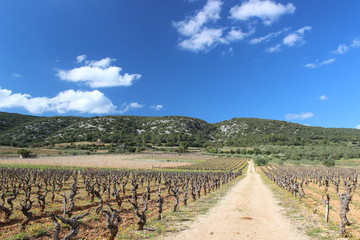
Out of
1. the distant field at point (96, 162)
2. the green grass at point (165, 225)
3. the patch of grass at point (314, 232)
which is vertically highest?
the patch of grass at point (314, 232)

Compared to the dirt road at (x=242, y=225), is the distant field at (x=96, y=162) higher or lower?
lower

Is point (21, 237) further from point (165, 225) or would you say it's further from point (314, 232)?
point (314, 232)

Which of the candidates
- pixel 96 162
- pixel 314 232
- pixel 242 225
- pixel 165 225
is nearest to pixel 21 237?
pixel 165 225

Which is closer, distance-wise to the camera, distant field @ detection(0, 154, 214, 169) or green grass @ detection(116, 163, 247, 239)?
green grass @ detection(116, 163, 247, 239)

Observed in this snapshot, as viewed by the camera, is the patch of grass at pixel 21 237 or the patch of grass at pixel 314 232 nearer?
the patch of grass at pixel 21 237

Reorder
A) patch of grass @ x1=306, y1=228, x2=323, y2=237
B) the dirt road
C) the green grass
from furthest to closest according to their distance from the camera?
patch of grass @ x1=306, y1=228, x2=323, y2=237 → the dirt road → the green grass

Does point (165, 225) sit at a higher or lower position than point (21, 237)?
lower

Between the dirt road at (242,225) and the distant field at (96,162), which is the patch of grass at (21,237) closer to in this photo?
the dirt road at (242,225)

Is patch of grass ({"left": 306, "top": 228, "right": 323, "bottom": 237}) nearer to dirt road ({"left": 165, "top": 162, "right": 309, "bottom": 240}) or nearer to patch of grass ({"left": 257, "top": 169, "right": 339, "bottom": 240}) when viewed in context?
patch of grass ({"left": 257, "top": 169, "right": 339, "bottom": 240})

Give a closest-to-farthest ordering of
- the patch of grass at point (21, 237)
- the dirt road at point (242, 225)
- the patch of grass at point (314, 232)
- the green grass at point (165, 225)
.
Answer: the patch of grass at point (21, 237)
the green grass at point (165, 225)
the dirt road at point (242, 225)
the patch of grass at point (314, 232)

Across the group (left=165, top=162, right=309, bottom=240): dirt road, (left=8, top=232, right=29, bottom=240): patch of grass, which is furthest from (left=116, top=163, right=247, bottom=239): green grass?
(left=8, top=232, right=29, bottom=240): patch of grass

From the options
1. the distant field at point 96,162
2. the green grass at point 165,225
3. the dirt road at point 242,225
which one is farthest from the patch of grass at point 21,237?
the distant field at point 96,162

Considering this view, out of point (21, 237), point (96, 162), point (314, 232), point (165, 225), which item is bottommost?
point (96, 162)

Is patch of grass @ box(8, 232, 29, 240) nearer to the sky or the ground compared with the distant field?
nearer to the sky
